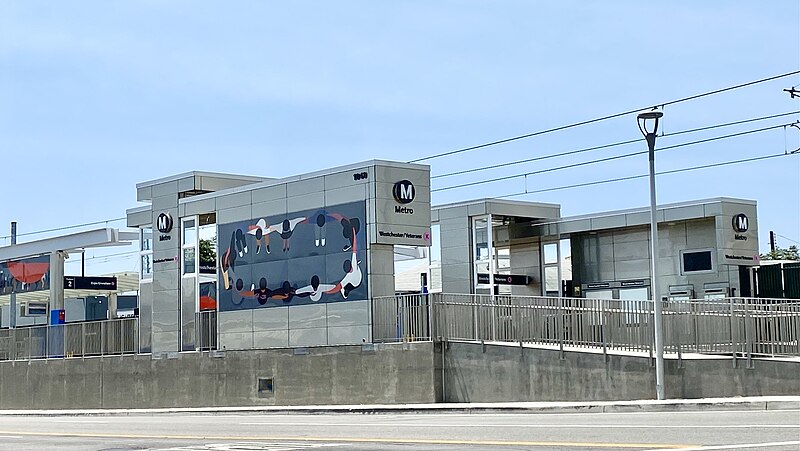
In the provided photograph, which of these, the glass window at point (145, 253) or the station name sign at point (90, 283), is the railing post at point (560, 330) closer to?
the glass window at point (145, 253)

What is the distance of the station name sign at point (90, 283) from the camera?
148 ft

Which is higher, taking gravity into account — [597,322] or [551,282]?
[551,282]

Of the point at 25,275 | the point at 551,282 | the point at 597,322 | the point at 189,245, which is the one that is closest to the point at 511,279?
the point at 551,282

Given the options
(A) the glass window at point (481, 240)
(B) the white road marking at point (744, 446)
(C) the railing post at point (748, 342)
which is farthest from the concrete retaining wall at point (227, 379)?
(B) the white road marking at point (744, 446)

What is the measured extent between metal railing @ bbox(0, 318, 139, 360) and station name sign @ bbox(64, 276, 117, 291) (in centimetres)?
307

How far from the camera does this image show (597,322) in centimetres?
2589

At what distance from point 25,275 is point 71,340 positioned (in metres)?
6.57

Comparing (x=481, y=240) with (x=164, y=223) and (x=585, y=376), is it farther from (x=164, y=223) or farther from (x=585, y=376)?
(x=585, y=376)

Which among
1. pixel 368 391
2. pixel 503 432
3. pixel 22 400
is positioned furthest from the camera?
pixel 22 400

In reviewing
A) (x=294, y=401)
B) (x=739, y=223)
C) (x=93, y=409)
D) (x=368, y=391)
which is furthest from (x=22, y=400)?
(x=739, y=223)

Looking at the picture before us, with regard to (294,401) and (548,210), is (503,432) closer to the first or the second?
(294,401)

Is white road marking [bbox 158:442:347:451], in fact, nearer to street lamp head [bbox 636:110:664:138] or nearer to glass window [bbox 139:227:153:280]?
street lamp head [bbox 636:110:664:138]

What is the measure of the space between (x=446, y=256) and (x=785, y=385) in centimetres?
1718

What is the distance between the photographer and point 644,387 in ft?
81.1
